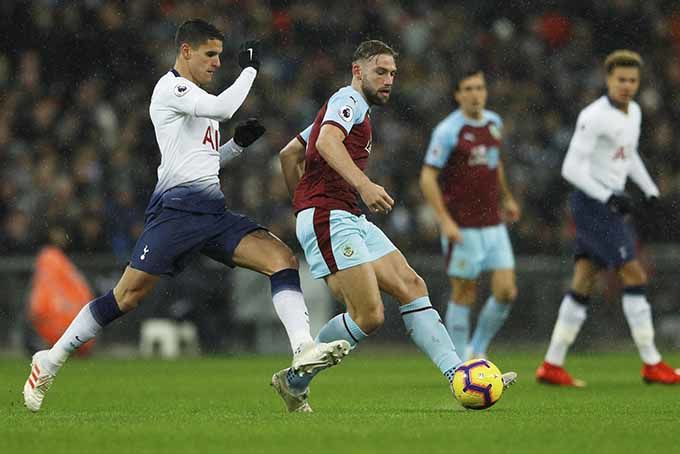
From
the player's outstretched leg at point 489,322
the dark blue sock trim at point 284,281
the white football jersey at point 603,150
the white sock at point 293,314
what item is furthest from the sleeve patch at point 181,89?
the player's outstretched leg at point 489,322

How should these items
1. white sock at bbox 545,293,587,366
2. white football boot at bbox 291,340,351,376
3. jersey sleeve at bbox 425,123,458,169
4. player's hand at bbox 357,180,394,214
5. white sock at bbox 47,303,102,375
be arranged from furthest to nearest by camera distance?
jersey sleeve at bbox 425,123,458,169, white sock at bbox 545,293,587,366, white sock at bbox 47,303,102,375, player's hand at bbox 357,180,394,214, white football boot at bbox 291,340,351,376

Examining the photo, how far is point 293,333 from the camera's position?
25.0 ft

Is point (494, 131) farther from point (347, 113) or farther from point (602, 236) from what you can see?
point (347, 113)

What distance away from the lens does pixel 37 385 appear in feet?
26.5

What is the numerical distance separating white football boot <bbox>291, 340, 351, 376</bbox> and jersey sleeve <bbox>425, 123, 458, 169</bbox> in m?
4.84

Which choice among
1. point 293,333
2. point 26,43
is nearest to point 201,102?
point 293,333

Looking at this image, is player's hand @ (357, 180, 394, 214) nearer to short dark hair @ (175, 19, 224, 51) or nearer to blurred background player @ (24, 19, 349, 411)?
blurred background player @ (24, 19, 349, 411)

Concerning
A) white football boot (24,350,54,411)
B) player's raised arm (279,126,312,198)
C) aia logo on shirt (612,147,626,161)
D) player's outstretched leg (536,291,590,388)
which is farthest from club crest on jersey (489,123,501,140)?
white football boot (24,350,54,411)

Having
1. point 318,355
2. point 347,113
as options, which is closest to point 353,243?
point 347,113

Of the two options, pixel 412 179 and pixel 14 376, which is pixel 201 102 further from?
pixel 412 179

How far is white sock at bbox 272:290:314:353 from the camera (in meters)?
7.60

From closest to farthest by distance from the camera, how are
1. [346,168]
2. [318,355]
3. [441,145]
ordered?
[318,355]
[346,168]
[441,145]

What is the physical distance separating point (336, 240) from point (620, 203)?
11.7 ft

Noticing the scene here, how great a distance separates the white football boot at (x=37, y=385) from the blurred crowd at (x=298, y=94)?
8.54 m
